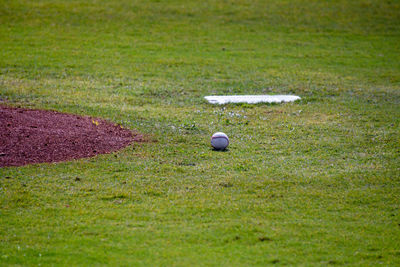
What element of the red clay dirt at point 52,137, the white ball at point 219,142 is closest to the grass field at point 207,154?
the white ball at point 219,142

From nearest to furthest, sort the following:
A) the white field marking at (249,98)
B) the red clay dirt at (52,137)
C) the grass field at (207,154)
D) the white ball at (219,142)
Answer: the grass field at (207,154)
the red clay dirt at (52,137)
the white ball at (219,142)
the white field marking at (249,98)

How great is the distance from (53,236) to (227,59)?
49.4ft

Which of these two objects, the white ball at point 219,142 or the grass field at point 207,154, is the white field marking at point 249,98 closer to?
the grass field at point 207,154

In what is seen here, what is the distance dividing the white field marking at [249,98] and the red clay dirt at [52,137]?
3.92 meters

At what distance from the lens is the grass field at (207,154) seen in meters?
6.02

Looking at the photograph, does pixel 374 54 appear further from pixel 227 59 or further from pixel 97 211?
pixel 97 211

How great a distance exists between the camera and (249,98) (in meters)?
14.5

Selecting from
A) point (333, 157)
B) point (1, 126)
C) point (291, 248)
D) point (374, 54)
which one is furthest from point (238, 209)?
point (374, 54)

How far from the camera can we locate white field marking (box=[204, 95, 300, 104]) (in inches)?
557

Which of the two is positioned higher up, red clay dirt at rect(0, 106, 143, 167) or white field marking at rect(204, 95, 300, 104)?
red clay dirt at rect(0, 106, 143, 167)

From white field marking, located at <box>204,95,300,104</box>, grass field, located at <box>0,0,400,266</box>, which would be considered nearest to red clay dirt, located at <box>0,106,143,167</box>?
grass field, located at <box>0,0,400,266</box>

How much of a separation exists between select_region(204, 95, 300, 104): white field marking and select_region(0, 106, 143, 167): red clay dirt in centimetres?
392

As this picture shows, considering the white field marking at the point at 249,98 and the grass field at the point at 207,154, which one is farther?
the white field marking at the point at 249,98

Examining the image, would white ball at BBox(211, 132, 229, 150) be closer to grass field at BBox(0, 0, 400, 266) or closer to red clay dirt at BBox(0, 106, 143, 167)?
grass field at BBox(0, 0, 400, 266)
